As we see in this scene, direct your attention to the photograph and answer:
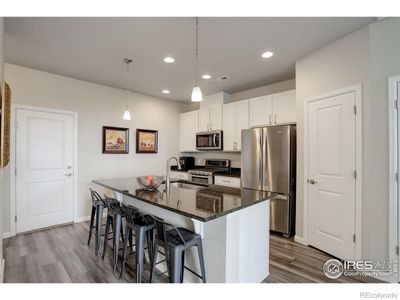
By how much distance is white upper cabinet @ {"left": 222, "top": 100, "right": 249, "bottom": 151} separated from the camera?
4023 millimetres

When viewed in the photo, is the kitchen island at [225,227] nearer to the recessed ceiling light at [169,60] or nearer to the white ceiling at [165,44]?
the white ceiling at [165,44]

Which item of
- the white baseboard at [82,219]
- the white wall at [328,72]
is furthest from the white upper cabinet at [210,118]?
the white baseboard at [82,219]

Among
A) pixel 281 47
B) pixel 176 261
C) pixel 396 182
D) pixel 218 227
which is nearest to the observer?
pixel 176 261

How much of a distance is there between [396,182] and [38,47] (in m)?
4.36

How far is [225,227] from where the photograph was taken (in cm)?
167

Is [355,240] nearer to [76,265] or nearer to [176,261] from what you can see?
[176,261]

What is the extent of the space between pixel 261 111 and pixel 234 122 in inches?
24.7

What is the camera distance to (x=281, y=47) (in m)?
2.61

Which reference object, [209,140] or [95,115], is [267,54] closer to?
[209,140]

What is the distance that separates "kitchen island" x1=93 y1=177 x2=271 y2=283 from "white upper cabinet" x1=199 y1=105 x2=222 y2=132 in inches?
101

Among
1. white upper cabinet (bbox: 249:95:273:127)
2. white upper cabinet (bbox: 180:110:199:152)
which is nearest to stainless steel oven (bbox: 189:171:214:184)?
white upper cabinet (bbox: 180:110:199:152)

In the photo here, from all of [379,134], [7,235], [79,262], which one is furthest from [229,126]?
[7,235]
